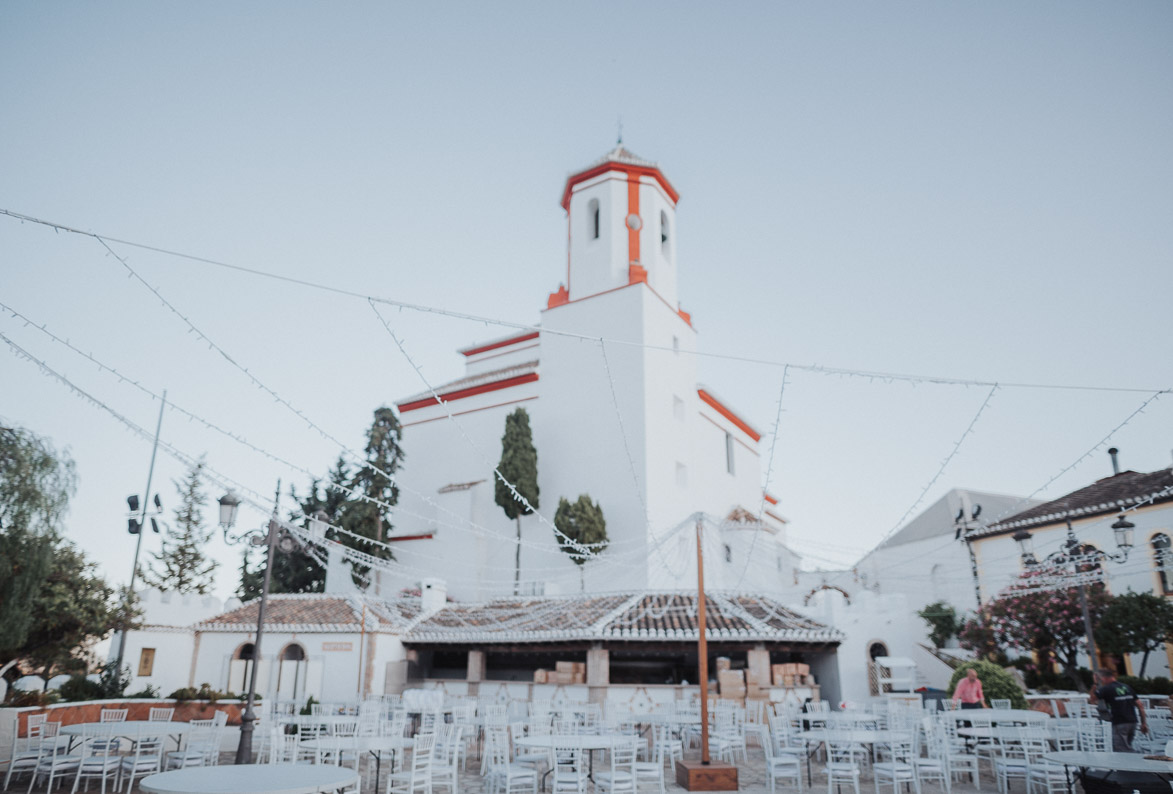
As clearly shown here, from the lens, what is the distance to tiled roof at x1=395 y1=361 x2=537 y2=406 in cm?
2756

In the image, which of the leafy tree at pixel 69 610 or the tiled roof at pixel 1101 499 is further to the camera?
the tiled roof at pixel 1101 499

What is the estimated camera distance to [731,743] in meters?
12.0

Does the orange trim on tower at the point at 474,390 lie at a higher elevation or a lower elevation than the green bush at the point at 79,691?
higher

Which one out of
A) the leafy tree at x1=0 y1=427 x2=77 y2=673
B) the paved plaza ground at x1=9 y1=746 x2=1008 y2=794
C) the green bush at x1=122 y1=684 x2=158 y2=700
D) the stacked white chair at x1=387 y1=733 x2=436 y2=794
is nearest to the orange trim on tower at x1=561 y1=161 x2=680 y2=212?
the leafy tree at x1=0 y1=427 x2=77 y2=673

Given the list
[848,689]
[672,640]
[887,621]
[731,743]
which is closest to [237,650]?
[672,640]

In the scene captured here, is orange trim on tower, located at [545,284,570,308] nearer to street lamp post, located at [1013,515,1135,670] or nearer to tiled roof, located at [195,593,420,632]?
tiled roof, located at [195,593,420,632]

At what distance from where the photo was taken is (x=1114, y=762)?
6.70 meters

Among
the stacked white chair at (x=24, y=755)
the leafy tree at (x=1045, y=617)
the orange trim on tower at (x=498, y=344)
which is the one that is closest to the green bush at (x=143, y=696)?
the stacked white chair at (x=24, y=755)

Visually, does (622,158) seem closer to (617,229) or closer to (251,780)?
(617,229)

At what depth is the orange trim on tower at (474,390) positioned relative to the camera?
27.0 metres

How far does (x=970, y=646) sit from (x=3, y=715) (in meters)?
22.0

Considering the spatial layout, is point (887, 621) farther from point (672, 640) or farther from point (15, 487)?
point (15, 487)

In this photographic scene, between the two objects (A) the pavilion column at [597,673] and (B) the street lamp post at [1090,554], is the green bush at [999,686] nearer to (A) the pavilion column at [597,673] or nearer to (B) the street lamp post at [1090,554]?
(B) the street lamp post at [1090,554]

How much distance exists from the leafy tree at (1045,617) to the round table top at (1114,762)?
11.7 meters
